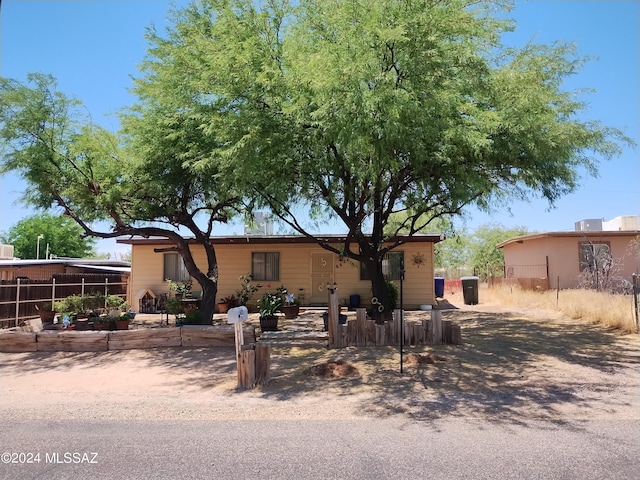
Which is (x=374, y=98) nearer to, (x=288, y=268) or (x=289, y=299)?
(x=289, y=299)

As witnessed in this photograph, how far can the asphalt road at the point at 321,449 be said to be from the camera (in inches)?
171

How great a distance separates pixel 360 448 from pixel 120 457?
2.32 m

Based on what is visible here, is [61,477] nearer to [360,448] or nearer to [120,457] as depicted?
[120,457]

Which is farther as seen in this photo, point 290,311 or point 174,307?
point 290,311

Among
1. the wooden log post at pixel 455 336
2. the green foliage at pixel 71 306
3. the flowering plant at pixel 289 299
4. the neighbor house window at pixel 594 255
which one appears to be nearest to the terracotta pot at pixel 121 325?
the green foliage at pixel 71 306

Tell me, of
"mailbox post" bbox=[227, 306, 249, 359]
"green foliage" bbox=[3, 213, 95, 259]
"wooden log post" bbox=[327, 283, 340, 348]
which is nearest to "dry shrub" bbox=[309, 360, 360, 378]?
"mailbox post" bbox=[227, 306, 249, 359]

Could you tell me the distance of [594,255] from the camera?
21953 mm

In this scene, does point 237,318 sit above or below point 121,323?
above

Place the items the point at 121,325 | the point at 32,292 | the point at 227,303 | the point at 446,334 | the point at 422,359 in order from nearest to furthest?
1. the point at 422,359
2. the point at 446,334
3. the point at 121,325
4. the point at 32,292
5. the point at 227,303

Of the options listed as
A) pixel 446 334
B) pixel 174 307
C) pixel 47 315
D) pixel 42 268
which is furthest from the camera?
pixel 42 268

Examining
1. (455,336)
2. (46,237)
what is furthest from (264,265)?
(46,237)

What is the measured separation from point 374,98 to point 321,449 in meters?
4.80

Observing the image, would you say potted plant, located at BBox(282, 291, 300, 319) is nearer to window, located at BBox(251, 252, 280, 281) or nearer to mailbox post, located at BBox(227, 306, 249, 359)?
window, located at BBox(251, 252, 280, 281)

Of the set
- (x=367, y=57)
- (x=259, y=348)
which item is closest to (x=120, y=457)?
(x=259, y=348)
